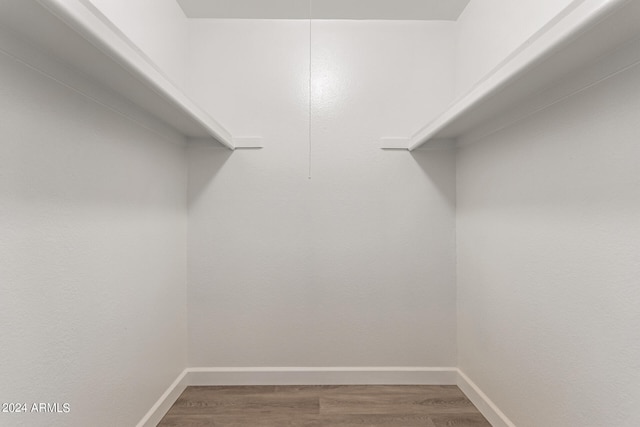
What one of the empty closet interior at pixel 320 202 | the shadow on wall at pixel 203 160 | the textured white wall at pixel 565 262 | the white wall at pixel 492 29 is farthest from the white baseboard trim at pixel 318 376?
the white wall at pixel 492 29

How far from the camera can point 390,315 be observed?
7.13 ft

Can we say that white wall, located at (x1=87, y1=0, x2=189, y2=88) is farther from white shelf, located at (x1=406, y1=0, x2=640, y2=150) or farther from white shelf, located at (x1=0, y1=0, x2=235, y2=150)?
white shelf, located at (x1=406, y1=0, x2=640, y2=150)

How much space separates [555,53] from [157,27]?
6.22ft

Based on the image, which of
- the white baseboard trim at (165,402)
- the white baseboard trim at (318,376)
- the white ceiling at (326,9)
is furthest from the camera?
the white baseboard trim at (318,376)

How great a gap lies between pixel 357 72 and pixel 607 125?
152 cm

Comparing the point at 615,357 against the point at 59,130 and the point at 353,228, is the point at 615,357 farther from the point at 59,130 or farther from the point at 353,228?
the point at 59,130

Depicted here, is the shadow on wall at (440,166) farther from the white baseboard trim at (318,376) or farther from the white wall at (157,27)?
the white wall at (157,27)

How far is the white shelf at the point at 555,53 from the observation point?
31.2 inches

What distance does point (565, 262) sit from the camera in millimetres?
1213

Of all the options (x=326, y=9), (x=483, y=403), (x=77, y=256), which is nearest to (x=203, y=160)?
(x=77, y=256)

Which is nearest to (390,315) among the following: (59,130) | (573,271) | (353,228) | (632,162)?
(353,228)

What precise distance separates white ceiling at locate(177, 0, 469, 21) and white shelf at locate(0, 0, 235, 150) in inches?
39.7

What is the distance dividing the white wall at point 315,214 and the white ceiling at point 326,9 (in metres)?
0.07

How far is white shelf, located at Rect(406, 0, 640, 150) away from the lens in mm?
792
